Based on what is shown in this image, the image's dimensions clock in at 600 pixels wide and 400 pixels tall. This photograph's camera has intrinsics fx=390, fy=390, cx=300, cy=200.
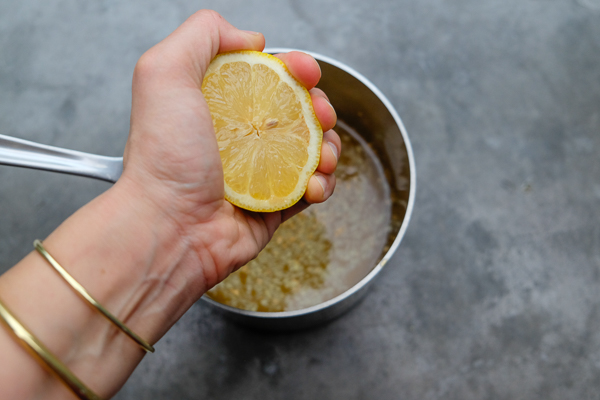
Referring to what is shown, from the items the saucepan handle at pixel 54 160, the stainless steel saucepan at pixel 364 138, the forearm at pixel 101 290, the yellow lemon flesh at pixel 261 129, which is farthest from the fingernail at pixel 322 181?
the saucepan handle at pixel 54 160

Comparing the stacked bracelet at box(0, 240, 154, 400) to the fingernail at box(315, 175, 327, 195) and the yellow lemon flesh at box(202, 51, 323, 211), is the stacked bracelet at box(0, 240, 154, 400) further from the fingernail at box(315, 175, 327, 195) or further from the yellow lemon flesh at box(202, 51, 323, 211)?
the fingernail at box(315, 175, 327, 195)

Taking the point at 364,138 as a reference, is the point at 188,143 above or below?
above

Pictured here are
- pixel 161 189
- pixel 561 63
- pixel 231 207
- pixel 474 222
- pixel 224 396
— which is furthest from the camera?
pixel 561 63

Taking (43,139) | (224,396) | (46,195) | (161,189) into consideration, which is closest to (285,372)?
(224,396)

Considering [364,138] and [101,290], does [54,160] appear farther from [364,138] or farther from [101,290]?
[364,138]

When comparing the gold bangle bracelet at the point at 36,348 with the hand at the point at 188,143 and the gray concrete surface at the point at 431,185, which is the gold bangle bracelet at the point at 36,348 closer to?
the hand at the point at 188,143

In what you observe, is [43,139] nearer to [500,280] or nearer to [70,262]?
[70,262]

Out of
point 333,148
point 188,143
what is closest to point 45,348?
point 188,143
